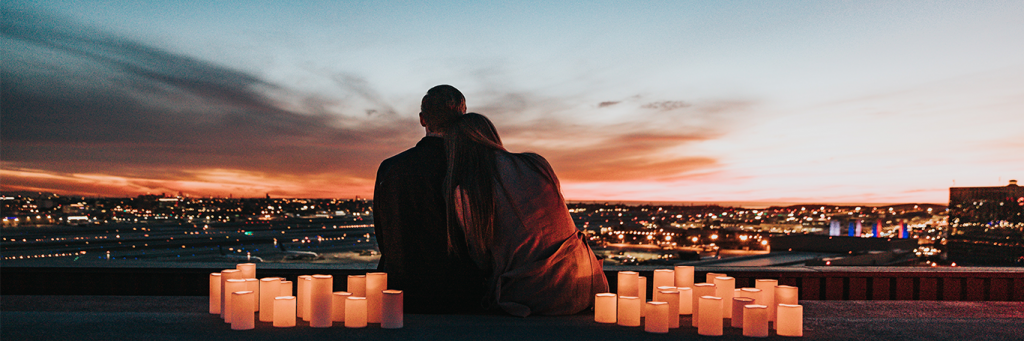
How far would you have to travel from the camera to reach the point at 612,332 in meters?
2.42

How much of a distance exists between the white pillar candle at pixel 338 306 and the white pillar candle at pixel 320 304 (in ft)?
0.20

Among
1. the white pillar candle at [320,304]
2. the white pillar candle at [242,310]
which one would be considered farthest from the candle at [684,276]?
the white pillar candle at [242,310]

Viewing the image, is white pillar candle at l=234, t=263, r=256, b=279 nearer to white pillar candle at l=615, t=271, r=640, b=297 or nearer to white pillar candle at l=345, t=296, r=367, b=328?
white pillar candle at l=345, t=296, r=367, b=328

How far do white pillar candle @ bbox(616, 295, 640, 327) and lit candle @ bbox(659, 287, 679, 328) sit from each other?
4.5 inches

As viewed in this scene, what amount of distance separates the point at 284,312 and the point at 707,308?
1.71 meters

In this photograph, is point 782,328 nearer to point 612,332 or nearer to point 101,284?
point 612,332

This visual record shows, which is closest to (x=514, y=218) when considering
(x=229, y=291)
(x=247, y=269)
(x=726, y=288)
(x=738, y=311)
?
(x=738, y=311)

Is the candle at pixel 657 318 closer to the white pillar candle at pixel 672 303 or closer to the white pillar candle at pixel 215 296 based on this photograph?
the white pillar candle at pixel 672 303

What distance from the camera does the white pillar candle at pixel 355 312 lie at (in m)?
2.51

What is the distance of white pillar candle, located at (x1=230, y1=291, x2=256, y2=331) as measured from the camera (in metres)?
2.40

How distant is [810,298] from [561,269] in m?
2.64

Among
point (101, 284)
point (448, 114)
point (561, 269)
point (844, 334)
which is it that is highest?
point (448, 114)

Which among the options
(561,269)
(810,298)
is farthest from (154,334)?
(810,298)

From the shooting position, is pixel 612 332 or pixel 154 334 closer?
pixel 154 334
